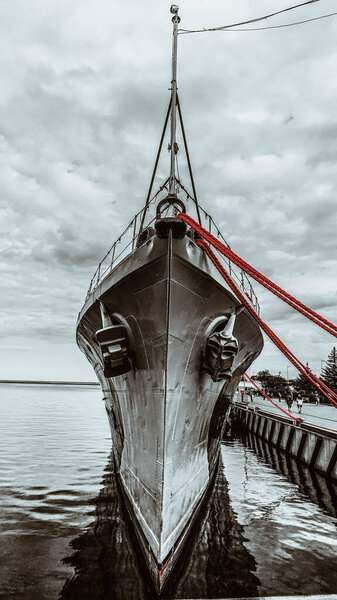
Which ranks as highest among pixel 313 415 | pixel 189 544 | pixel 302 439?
pixel 302 439

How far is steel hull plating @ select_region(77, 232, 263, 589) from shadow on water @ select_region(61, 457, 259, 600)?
27cm

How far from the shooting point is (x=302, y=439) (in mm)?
12078

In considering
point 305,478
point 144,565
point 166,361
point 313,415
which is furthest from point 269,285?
point 313,415

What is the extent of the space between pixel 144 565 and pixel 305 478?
711 centimetres

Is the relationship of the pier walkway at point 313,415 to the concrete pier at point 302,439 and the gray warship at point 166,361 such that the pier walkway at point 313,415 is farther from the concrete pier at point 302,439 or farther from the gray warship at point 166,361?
the gray warship at point 166,361

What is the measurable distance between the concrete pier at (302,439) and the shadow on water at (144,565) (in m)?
4.72

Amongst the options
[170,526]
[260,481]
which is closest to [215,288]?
[170,526]

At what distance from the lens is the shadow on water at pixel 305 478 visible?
804 centimetres

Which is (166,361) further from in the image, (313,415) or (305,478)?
(313,415)

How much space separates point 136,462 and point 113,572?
125 centimetres

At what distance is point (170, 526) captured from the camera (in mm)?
4281

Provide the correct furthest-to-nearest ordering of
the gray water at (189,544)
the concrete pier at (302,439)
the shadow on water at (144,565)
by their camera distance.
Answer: the concrete pier at (302,439)
the gray water at (189,544)
the shadow on water at (144,565)

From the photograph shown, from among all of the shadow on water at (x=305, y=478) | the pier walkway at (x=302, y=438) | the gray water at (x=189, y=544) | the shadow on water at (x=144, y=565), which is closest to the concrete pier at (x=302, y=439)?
the pier walkway at (x=302, y=438)

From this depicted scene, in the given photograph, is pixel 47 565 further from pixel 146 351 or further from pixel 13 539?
pixel 146 351
